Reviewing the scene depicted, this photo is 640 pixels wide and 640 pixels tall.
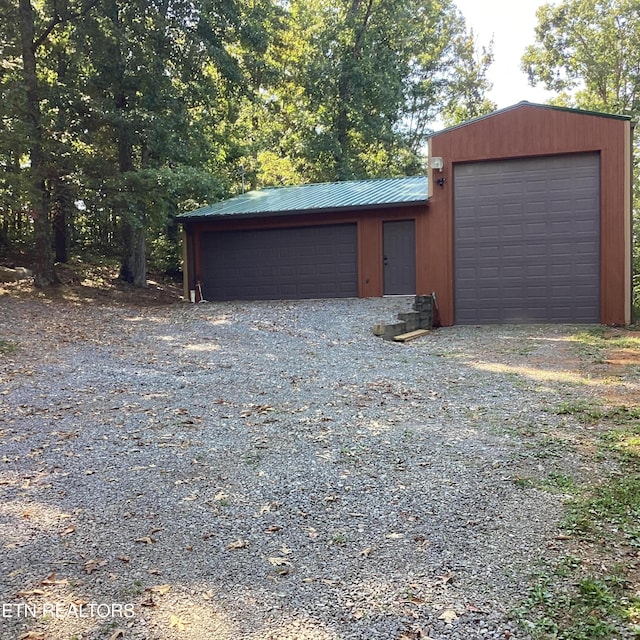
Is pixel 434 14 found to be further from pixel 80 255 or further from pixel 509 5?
pixel 80 255

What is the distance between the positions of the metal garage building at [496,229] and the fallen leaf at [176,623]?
10.0 meters

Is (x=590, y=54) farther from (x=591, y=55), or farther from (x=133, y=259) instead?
(x=133, y=259)

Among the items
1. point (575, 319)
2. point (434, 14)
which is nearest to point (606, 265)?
point (575, 319)

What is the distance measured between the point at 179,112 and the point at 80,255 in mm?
5679

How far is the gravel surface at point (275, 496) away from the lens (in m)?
2.06

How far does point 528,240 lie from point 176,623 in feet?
34.0

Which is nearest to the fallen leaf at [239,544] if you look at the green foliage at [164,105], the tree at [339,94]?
the green foliage at [164,105]

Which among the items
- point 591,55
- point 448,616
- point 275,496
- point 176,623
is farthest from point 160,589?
point 591,55

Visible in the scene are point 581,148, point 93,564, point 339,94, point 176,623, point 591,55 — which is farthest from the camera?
point 591,55

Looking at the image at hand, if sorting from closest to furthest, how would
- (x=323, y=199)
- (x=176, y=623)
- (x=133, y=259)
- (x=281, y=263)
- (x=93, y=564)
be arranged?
1. (x=176, y=623)
2. (x=93, y=564)
3. (x=281, y=263)
4. (x=323, y=199)
5. (x=133, y=259)

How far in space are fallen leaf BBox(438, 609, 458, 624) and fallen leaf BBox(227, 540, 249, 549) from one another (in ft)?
3.03

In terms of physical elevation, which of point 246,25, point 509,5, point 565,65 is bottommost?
point 246,25

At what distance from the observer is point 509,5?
2358 centimetres

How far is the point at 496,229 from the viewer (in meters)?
11.1
